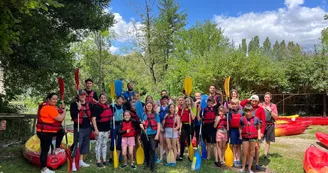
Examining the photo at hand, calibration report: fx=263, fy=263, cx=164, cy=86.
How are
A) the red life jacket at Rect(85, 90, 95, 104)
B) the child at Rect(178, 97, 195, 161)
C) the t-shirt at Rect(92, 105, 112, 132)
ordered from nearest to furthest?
1. the t-shirt at Rect(92, 105, 112, 132)
2. the red life jacket at Rect(85, 90, 95, 104)
3. the child at Rect(178, 97, 195, 161)

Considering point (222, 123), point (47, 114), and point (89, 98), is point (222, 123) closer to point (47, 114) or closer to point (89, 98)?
point (89, 98)

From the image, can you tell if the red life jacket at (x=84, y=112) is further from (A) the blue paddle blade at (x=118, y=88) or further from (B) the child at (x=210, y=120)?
(B) the child at (x=210, y=120)

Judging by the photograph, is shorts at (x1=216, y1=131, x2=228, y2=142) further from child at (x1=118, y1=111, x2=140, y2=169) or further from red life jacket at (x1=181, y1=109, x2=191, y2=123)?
child at (x1=118, y1=111, x2=140, y2=169)

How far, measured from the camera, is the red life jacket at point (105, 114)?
5.80m

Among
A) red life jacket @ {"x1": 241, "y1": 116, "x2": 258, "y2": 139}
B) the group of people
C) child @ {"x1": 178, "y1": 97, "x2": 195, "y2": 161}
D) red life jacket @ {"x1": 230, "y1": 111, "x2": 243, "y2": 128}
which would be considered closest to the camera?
red life jacket @ {"x1": 241, "y1": 116, "x2": 258, "y2": 139}

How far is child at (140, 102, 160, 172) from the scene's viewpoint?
575 centimetres

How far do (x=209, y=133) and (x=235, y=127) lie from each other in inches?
25.9

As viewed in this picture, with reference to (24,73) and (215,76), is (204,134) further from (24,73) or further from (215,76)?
(215,76)

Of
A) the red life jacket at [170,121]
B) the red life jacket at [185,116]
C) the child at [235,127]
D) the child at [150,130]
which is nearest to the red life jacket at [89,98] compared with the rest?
the child at [150,130]

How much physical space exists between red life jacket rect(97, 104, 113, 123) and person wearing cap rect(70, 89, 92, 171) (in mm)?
235

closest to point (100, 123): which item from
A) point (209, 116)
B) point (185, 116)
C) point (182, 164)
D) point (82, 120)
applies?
point (82, 120)

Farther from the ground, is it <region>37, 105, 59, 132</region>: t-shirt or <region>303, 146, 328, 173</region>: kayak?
<region>37, 105, 59, 132</region>: t-shirt

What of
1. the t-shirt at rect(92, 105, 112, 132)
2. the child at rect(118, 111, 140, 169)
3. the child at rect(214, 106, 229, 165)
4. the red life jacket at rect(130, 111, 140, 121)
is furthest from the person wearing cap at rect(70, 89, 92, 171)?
the child at rect(214, 106, 229, 165)

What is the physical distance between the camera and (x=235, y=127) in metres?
5.93
